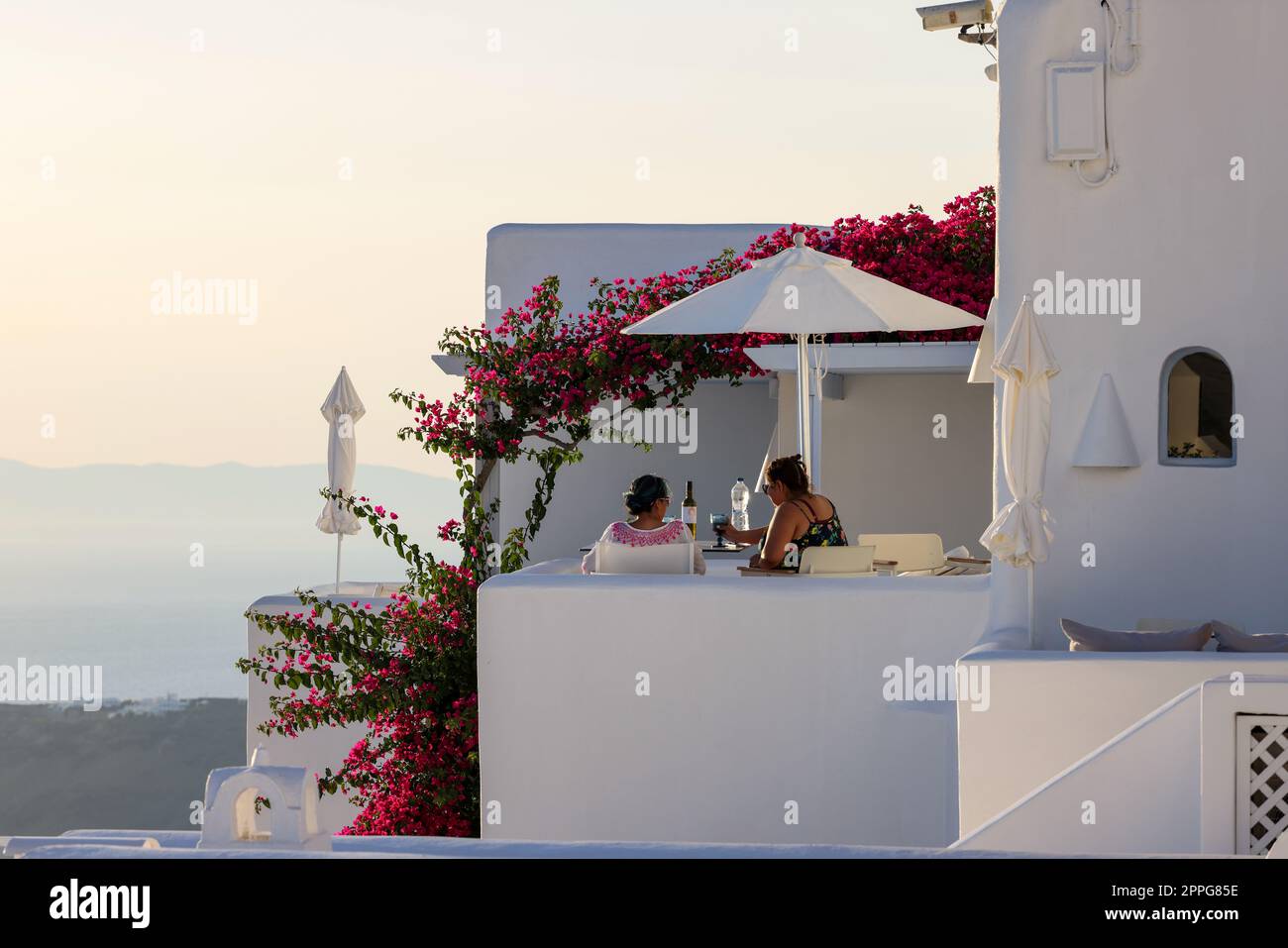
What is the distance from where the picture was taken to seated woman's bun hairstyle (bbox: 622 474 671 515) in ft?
33.3

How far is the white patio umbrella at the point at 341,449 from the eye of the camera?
15.7m

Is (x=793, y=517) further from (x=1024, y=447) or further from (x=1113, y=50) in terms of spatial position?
(x=1113, y=50)

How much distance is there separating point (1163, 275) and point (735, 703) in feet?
11.5

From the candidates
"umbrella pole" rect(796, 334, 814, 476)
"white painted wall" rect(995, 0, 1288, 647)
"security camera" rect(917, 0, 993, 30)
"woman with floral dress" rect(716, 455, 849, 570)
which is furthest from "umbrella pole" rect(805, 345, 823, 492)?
"security camera" rect(917, 0, 993, 30)

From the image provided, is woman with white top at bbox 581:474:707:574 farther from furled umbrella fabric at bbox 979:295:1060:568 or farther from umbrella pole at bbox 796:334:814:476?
furled umbrella fabric at bbox 979:295:1060:568

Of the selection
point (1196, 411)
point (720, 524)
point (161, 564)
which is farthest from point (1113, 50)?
point (161, 564)

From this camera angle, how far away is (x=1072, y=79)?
31.9 ft

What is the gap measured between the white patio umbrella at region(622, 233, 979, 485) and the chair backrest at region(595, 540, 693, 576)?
144cm

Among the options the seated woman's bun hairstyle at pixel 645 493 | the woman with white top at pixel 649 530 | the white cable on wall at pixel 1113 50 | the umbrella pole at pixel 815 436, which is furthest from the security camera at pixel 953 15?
the seated woman's bun hairstyle at pixel 645 493

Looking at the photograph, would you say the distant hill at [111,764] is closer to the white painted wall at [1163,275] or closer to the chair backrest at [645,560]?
the chair backrest at [645,560]

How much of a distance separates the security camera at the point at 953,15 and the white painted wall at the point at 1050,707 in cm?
984

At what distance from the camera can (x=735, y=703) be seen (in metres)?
10.1

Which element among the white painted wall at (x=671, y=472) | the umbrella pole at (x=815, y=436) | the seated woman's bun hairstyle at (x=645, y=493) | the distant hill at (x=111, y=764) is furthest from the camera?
the distant hill at (x=111, y=764)
